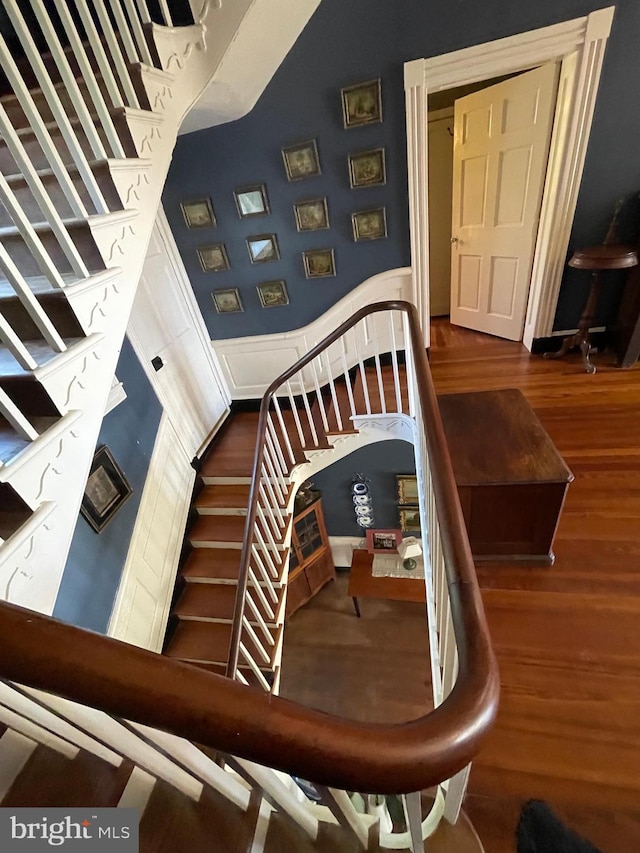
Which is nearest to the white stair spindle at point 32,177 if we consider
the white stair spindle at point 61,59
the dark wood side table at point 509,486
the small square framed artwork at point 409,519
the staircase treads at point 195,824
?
the white stair spindle at point 61,59

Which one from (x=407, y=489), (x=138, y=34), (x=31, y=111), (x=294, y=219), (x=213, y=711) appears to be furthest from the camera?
(x=407, y=489)

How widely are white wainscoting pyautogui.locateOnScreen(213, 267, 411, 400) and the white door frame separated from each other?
28 centimetres

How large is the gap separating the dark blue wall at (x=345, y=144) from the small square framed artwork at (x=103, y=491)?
1.77 m

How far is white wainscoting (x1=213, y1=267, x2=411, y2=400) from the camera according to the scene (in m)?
2.96

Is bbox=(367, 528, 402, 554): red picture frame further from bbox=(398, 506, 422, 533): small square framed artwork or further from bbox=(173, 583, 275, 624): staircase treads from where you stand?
bbox=(173, 583, 275, 624): staircase treads

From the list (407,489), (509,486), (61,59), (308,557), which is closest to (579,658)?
(509,486)

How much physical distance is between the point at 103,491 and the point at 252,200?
2333 mm

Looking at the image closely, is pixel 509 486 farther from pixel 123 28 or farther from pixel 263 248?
pixel 263 248

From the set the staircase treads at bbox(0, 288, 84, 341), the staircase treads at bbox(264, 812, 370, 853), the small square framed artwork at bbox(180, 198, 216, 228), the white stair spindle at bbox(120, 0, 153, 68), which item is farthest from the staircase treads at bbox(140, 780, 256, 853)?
the small square framed artwork at bbox(180, 198, 216, 228)

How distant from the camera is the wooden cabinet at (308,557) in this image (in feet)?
12.1

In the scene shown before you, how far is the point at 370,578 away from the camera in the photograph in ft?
12.0

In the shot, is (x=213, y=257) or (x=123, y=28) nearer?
(x=123, y=28)

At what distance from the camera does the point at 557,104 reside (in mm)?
2285

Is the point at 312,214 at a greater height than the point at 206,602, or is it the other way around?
the point at 312,214
